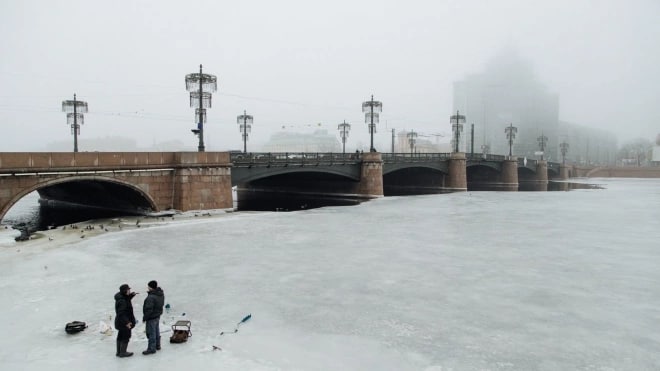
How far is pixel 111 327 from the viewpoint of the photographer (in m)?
10.3

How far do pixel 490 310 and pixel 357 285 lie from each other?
3.82 m

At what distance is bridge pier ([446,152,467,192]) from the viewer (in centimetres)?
6381

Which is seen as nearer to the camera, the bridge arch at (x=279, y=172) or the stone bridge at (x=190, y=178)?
the stone bridge at (x=190, y=178)

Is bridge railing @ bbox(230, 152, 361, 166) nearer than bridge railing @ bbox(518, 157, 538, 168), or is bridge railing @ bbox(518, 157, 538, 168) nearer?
bridge railing @ bbox(230, 152, 361, 166)

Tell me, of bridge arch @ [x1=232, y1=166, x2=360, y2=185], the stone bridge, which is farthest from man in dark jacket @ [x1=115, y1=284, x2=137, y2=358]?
bridge arch @ [x1=232, y1=166, x2=360, y2=185]

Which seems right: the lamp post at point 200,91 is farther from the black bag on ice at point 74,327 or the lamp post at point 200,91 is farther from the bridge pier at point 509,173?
the bridge pier at point 509,173

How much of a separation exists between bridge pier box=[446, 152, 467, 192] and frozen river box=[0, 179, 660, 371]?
3982 cm

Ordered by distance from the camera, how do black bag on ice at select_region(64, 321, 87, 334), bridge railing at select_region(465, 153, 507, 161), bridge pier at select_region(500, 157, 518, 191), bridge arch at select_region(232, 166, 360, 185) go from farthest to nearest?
bridge pier at select_region(500, 157, 518, 191) < bridge railing at select_region(465, 153, 507, 161) < bridge arch at select_region(232, 166, 360, 185) < black bag on ice at select_region(64, 321, 87, 334)

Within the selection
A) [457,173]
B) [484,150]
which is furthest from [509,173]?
[484,150]

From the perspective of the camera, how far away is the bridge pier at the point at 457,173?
63812 mm

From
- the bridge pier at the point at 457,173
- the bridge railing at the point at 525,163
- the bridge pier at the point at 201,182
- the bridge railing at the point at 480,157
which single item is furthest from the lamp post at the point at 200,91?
the bridge railing at the point at 525,163

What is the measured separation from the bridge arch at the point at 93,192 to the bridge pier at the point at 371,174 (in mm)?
24496

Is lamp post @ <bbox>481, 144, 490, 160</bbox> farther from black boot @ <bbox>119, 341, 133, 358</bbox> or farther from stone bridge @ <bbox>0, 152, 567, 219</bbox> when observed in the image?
black boot @ <bbox>119, 341, 133, 358</bbox>

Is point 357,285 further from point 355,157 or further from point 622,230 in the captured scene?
point 355,157
